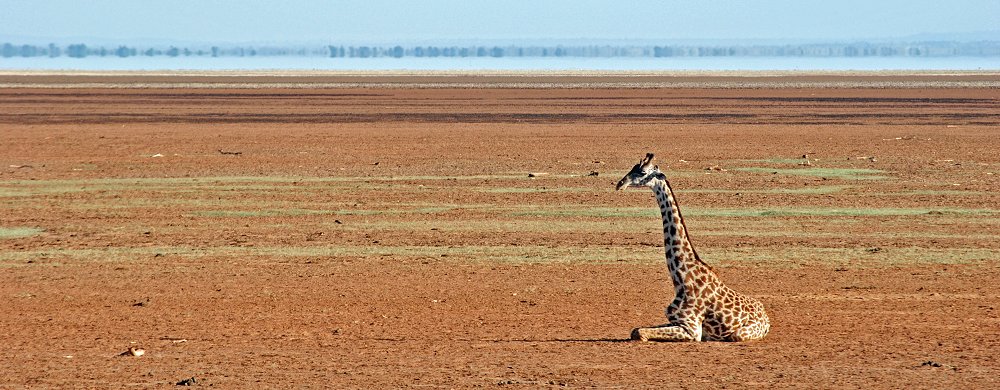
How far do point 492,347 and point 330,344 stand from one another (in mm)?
1209

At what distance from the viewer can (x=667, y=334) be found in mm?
10414

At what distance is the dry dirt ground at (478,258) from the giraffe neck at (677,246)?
0.56 meters

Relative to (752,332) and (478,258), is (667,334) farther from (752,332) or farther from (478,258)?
(478,258)

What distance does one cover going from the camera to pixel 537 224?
18.4 metres

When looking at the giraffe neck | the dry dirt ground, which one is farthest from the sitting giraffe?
the dry dirt ground

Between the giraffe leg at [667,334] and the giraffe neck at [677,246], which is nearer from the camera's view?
the giraffe neck at [677,246]

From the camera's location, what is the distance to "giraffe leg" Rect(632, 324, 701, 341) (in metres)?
10.4

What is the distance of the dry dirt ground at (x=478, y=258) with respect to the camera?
9961 mm

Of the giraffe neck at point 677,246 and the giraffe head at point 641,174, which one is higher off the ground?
the giraffe head at point 641,174

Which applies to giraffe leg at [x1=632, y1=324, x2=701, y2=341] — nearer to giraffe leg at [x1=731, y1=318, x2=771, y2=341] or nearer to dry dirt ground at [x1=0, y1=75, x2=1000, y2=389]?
dry dirt ground at [x1=0, y1=75, x2=1000, y2=389]

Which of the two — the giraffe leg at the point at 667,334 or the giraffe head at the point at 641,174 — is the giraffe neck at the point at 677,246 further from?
the giraffe leg at the point at 667,334

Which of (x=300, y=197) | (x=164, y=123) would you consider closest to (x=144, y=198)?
(x=300, y=197)

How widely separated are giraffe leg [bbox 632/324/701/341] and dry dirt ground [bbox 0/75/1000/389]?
0.10 m

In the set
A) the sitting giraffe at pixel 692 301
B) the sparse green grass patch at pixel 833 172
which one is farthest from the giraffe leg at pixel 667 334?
the sparse green grass patch at pixel 833 172
